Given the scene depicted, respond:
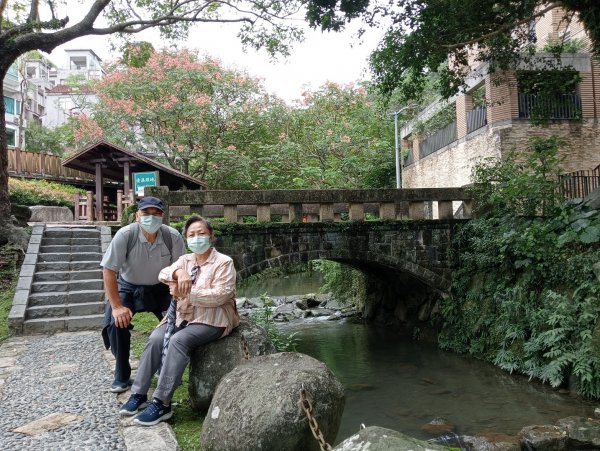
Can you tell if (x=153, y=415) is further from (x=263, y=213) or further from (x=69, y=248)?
(x=69, y=248)

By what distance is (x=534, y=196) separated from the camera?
10.8 m

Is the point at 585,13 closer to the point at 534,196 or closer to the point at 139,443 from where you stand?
the point at 534,196

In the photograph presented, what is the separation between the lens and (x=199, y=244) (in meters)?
4.14

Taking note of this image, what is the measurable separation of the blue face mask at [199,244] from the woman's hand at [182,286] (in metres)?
0.25

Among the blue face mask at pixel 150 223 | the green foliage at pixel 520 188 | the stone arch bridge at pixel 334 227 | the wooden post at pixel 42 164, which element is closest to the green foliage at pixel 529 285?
the green foliage at pixel 520 188

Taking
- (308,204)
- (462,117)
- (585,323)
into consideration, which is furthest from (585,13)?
(462,117)

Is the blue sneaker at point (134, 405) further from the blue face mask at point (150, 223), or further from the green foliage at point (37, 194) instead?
the green foliage at point (37, 194)

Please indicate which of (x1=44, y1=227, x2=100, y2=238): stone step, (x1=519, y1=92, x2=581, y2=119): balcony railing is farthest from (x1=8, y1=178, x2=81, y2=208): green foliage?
(x1=519, y1=92, x2=581, y2=119): balcony railing

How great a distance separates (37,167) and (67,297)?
16.0 metres

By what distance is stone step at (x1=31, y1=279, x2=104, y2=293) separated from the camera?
9.37 m

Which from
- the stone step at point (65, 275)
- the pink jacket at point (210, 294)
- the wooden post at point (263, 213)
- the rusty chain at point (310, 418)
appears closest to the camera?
the rusty chain at point (310, 418)

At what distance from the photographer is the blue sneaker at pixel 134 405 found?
3.99 m

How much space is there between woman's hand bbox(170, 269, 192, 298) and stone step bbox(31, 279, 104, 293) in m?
6.55

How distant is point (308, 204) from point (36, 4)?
8987 millimetres
